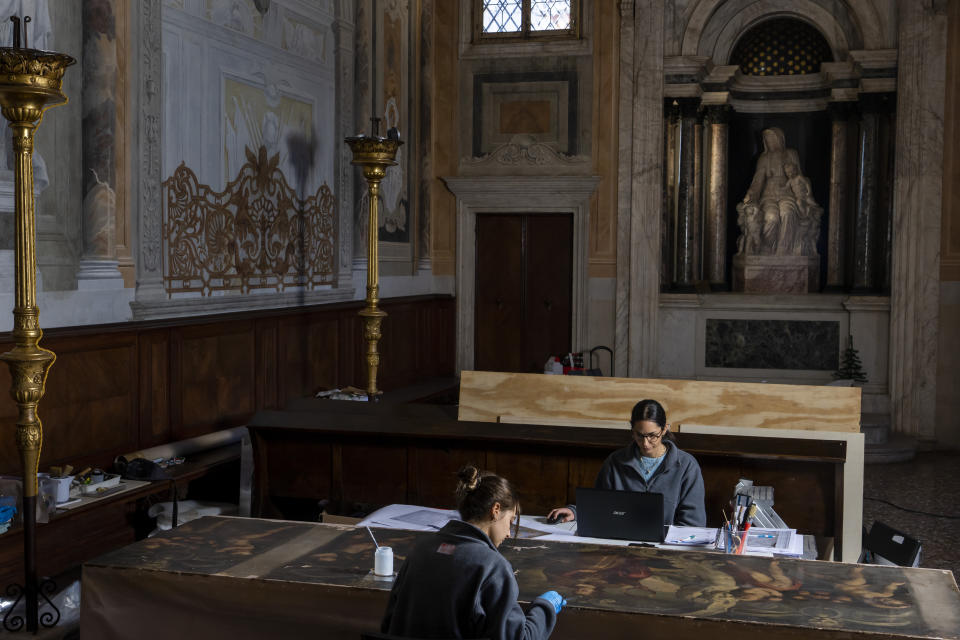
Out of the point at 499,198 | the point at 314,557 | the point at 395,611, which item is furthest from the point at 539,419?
the point at 499,198

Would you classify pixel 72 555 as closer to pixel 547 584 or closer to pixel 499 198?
pixel 547 584

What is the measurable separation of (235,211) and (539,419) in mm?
3215

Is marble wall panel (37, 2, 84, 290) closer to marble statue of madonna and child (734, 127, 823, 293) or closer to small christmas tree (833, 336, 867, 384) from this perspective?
marble statue of madonna and child (734, 127, 823, 293)

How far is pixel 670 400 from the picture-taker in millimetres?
6023

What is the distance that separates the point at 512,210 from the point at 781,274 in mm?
3163

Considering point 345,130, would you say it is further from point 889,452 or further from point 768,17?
point 889,452

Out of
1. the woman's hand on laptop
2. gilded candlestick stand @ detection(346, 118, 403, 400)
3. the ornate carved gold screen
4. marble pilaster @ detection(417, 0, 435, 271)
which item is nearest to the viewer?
the woman's hand on laptop

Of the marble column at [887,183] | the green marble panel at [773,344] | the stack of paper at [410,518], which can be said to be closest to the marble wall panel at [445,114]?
the green marble panel at [773,344]

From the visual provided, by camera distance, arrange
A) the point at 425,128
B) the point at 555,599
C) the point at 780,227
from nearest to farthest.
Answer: the point at 555,599
the point at 780,227
the point at 425,128

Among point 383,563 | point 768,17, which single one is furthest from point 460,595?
point 768,17

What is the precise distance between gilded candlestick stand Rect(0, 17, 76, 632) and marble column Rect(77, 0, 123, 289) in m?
1.65

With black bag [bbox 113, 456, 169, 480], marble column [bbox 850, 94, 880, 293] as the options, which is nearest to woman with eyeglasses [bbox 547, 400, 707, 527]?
black bag [bbox 113, 456, 169, 480]

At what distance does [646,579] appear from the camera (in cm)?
339

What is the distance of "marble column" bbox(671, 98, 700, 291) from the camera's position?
38.2 feet
